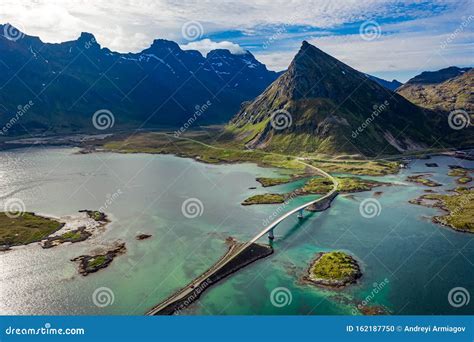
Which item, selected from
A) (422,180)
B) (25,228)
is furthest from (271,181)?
(25,228)

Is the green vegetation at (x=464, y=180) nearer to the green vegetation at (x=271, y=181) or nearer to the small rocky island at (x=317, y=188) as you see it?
the small rocky island at (x=317, y=188)

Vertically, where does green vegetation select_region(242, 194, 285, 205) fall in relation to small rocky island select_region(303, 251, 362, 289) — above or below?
above

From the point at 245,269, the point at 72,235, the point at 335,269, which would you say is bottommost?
the point at 72,235

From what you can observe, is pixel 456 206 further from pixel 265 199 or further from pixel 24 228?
pixel 24 228

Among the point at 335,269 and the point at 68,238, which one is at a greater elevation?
the point at 335,269

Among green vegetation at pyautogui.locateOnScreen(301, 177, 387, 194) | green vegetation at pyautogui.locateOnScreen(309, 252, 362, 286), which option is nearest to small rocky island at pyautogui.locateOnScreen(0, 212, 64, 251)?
green vegetation at pyautogui.locateOnScreen(309, 252, 362, 286)

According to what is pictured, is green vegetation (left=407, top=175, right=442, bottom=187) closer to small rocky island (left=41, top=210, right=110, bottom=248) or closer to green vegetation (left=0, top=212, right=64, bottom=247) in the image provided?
small rocky island (left=41, top=210, right=110, bottom=248)

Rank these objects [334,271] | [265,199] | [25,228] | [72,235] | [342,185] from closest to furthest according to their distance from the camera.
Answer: [334,271] < [72,235] < [25,228] < [265,199] < [342,185]
